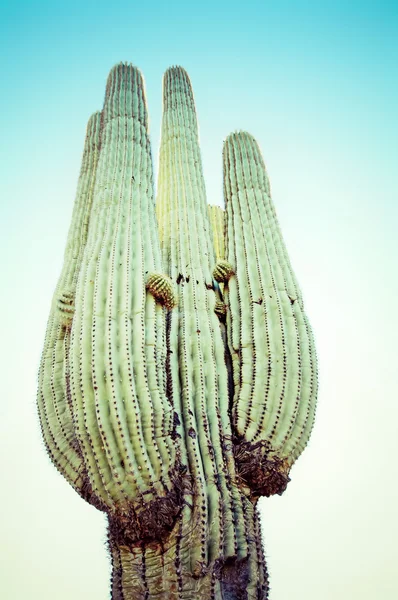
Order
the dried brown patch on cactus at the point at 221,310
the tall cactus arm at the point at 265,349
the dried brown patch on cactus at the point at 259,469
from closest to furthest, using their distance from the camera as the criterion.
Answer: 1. the dried brown patch on cactus at the point at 259,469
2. the tall cactus arm at the point at 265,349
3. the dried brown patch on cactus at the point at 221,310

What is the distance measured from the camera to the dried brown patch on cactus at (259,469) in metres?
4.56

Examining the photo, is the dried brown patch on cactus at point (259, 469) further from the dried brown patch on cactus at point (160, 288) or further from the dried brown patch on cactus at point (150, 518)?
the dried brown patch on cactus at point (160, 288)

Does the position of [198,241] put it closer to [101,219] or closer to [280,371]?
[101,219]

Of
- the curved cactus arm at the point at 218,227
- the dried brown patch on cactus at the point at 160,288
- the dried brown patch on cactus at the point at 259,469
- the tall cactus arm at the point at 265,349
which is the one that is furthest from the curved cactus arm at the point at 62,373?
the curved cactus arm at the point at 218,227

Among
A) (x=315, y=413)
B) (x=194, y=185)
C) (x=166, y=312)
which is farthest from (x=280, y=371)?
(x=194, y=185)

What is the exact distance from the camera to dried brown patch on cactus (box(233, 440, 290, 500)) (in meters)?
4.56

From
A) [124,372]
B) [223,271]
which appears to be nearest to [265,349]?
[223,271]

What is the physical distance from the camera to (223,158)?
771 cm

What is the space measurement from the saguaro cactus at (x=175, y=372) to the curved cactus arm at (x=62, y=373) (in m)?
0.02

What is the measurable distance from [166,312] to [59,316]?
1116 mm

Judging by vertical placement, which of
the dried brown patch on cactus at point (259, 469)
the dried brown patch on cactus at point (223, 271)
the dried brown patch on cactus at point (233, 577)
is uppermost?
the dried brown patch on cactus at point (223, 271)

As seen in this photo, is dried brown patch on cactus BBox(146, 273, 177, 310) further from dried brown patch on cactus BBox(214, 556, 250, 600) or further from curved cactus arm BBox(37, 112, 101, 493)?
dried brown patch on cactus BBox(214, 556, 250, 600)

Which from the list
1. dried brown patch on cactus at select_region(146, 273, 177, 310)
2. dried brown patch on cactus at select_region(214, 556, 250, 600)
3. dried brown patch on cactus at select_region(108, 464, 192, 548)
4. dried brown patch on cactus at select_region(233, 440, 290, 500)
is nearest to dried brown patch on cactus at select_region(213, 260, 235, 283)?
dried brown patch on cactus at select_region(146, 273, 177, 310)

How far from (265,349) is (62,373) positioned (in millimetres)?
1937
